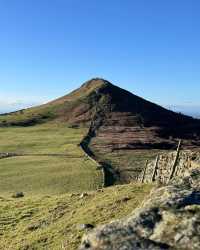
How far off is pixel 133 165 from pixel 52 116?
248 feet

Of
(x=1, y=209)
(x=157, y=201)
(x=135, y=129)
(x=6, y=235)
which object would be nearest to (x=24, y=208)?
(x=1, y=209)

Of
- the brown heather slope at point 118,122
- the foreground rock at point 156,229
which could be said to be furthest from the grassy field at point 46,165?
the foreground rock at point 156,229

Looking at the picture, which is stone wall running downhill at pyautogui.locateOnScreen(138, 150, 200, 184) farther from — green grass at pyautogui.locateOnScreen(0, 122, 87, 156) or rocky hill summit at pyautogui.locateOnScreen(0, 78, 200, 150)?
rocky hill summit at pyautogui.locateOnScreen(0, 78, 200, 150)

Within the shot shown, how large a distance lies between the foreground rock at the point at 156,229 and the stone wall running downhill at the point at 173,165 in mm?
17926

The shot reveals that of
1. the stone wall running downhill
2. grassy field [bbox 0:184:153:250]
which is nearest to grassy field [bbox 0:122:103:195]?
the stone wall running downhill

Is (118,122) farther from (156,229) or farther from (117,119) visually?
(156,229)

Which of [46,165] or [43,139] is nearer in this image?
[46,165]

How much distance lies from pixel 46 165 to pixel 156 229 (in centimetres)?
5976

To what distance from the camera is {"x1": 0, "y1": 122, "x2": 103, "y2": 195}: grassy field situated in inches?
2282

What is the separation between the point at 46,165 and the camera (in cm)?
7312

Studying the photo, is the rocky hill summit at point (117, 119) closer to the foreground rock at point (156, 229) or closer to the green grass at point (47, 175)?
the green grass at point (47, 175)

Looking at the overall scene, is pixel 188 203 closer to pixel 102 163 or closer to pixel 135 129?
pixel 102 163

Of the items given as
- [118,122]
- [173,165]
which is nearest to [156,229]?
[173,165]

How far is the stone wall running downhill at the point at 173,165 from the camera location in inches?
1403
